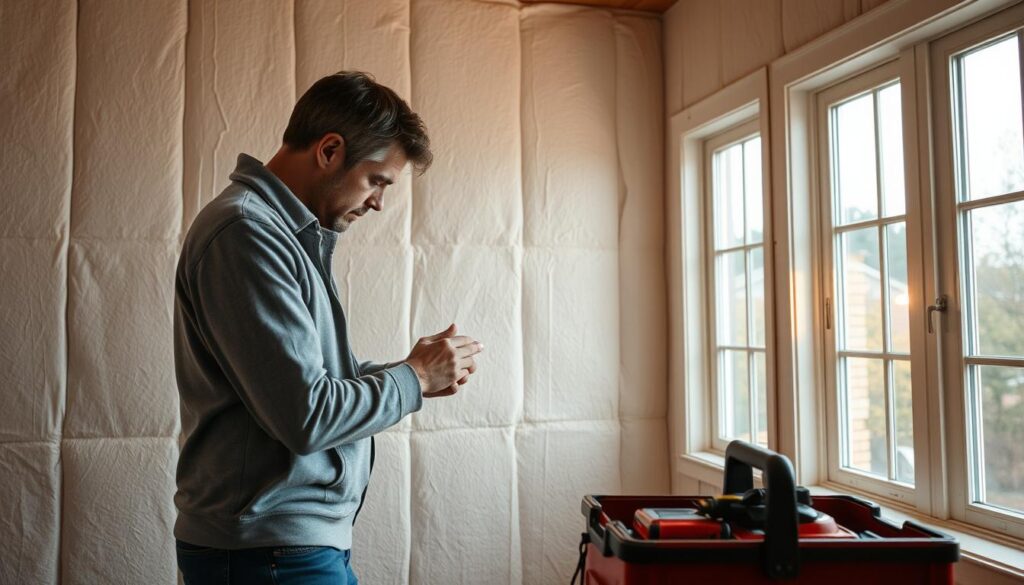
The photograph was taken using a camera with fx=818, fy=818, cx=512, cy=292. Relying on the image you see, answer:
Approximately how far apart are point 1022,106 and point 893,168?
1.37 ft

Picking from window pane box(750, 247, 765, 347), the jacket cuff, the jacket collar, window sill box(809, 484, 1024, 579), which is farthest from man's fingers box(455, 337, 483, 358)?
window pane box(750, 247, 765, 347)

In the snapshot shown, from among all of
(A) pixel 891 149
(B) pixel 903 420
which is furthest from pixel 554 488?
(A) pixel 891 149

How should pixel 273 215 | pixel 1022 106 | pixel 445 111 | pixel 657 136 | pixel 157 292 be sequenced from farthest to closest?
pixel 657 136 < pixel 445 111 < pixel 157 292 < pixel 1022 106 < pixel 273 215

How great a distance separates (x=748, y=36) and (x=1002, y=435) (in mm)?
1412

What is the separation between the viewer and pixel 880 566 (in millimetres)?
1068

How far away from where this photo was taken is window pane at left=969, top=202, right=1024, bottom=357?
180cm

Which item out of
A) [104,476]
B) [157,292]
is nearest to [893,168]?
[157,292]

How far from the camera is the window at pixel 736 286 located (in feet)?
9.05

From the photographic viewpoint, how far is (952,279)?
76.5 inches

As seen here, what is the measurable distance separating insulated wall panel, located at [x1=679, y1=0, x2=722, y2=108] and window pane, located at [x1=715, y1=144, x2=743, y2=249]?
234mm

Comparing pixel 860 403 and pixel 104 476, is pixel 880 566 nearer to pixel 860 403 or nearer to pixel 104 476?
pixel 860 403

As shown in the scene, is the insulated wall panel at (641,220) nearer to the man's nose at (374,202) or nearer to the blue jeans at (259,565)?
the man's nose at (374,202)

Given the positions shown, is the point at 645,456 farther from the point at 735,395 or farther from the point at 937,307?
the point at 937,307

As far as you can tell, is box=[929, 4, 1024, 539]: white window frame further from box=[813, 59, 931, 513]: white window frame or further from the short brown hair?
the short brown hair
